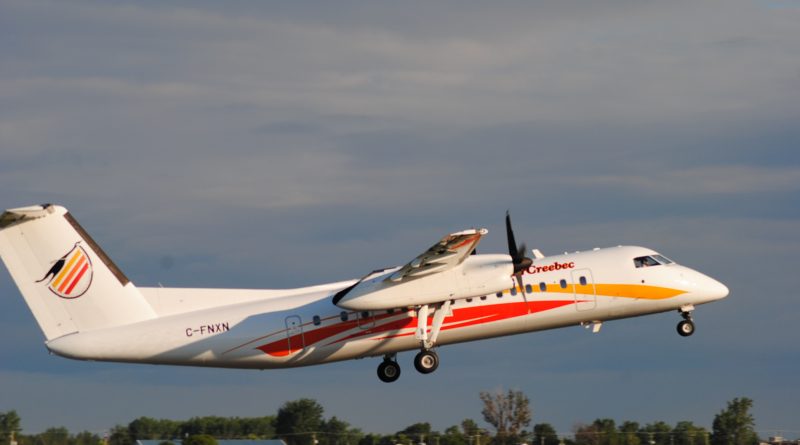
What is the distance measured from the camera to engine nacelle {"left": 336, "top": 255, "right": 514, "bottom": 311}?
2695 centimetres

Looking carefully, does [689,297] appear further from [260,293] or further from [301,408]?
[301,408]

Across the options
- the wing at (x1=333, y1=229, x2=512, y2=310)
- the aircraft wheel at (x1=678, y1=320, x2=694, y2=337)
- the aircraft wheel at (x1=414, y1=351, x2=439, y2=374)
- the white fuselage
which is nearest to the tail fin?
the white fuselage

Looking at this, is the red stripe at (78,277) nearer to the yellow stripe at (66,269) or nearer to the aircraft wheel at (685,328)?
the yellow stripe at (66,269)

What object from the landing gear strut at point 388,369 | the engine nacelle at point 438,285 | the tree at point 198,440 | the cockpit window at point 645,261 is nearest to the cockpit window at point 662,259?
the cockpit window at point 645,261

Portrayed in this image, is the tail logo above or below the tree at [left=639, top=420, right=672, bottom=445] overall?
above

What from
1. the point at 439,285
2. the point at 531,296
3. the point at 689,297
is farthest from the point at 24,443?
the point at 689,297

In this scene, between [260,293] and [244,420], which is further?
[244,420]

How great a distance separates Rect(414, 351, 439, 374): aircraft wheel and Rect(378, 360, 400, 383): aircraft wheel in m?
1.01

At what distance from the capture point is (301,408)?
39.0m

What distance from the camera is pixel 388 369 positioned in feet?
97.0

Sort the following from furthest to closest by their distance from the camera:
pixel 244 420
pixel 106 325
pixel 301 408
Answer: pixel 244 420
pixel 301 408
pixel 106 325

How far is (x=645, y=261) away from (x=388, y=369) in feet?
22.9

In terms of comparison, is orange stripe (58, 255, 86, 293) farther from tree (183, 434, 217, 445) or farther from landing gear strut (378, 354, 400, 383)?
landing gear strut (378, 354, 400, 383)

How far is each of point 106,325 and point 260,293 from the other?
12.3 ft
